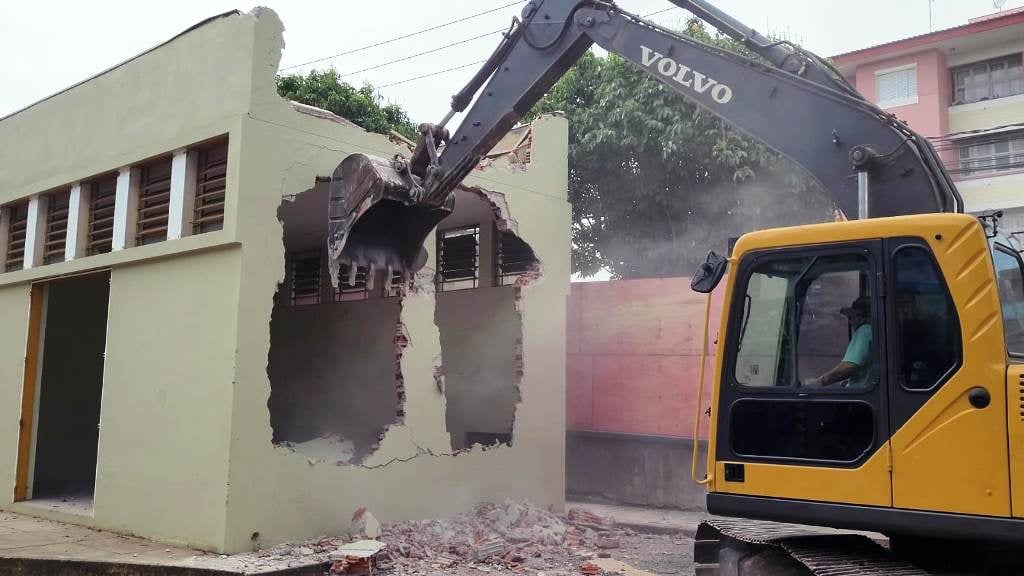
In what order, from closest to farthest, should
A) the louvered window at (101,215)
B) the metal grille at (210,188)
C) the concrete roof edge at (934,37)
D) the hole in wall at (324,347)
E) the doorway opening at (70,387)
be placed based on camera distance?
the metal grille at (210,188) < the louvered window at (101,215) < the hole in wall at (324,347) < the doorway opening at (70,387) < the concrete roof edge at (934,37)

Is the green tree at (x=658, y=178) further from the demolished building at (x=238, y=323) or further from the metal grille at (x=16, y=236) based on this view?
the metal grille at (x=16, y=236)

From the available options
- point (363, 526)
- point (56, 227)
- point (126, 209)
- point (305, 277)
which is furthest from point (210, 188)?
point (305, 277)

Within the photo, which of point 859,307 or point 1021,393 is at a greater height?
point 859,307

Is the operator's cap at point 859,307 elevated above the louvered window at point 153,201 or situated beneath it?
situated beneath

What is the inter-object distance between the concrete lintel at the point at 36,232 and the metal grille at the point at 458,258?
5204mm

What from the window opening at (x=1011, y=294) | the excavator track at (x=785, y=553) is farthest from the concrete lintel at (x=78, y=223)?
the window opening at (x=1011, y=294)

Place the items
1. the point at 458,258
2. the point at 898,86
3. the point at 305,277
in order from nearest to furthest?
the point at 458,258, the point at 305,277, the point at 898,86

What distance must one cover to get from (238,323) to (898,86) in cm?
2067

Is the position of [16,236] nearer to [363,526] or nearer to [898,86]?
[363,526]

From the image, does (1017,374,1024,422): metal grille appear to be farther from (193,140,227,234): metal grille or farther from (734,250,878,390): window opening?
(193,140,227,234): metal grille

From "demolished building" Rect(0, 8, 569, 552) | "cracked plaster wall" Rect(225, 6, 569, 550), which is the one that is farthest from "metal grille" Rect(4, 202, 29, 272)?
"cracked plaster wall" Rect(225, 6, 569, 550)

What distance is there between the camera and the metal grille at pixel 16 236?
1153 centimetres

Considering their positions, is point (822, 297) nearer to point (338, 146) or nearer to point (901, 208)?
point (901, 208)

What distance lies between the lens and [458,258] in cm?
1229
